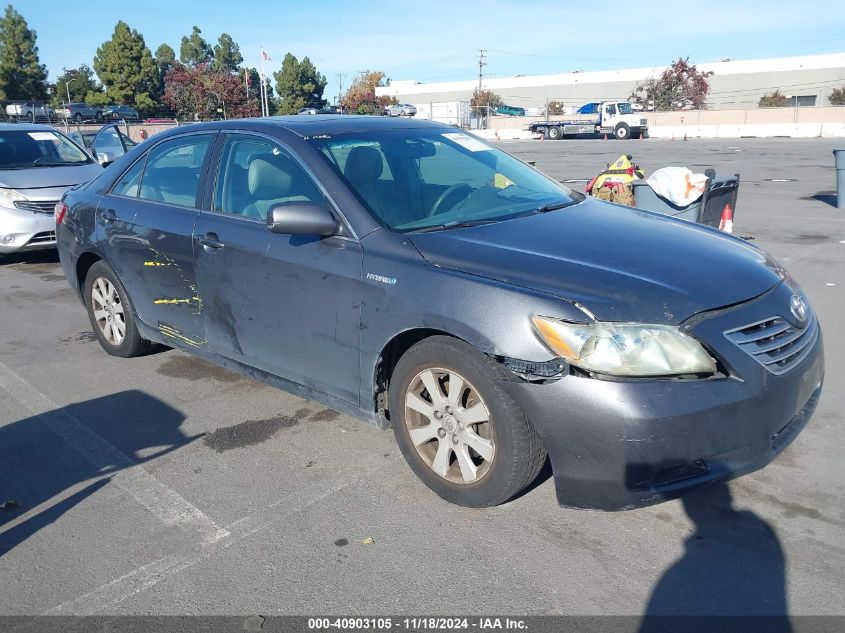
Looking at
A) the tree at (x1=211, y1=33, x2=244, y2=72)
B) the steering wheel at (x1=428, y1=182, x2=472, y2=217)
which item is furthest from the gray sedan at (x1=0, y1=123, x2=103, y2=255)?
the tree at (x1=211, y1=33, x2=244, y2=72)

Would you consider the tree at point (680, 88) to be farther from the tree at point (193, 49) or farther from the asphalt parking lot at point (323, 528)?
the asphalt parking lot at point (323, 528)

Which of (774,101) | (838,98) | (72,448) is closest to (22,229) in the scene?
(72,448)

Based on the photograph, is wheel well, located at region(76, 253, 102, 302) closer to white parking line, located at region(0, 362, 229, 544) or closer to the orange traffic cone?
white parking line, located at region(0, 362, 229, 544)

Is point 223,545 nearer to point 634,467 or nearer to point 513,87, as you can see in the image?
point 634,467

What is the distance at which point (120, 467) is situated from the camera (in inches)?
154

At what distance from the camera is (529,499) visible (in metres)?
3.50

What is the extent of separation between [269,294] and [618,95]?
8371 cm

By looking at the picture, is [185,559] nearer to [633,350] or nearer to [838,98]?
[633,350]

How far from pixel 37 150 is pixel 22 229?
171cm

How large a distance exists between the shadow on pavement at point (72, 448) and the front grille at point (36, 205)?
5.06 meters

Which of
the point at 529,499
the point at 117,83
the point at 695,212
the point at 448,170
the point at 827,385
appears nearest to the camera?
the point at 529,499

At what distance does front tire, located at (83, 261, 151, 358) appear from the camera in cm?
529

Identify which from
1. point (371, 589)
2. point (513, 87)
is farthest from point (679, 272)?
point (513, 87)

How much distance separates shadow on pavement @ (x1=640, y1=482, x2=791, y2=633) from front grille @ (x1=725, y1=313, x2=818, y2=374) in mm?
552
